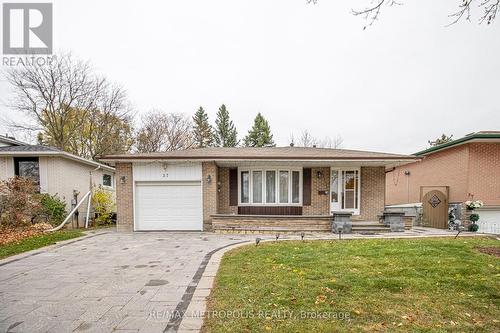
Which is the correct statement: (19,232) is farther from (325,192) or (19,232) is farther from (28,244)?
(325,192)

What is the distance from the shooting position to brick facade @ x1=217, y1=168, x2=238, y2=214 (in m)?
11.6

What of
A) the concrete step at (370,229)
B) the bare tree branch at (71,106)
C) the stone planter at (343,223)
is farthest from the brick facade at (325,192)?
the bare tree branch at (71,106)

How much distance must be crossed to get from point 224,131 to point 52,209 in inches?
1187

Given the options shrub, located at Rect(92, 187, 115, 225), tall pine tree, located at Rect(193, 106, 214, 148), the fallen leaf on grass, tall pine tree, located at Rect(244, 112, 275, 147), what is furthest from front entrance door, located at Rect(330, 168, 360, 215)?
tall pine tree, located at Rect(193, 106, 214, 148)

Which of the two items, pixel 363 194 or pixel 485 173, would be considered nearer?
pixel 485 173

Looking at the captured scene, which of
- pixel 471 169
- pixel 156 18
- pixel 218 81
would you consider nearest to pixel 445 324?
pixel 471 169

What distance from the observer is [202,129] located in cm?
3812

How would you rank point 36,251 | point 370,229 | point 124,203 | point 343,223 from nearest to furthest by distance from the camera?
point 36,251, point 343,223, point 370,229, point 124,203

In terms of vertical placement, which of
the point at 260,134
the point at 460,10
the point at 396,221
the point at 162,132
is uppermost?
the point at 260,134

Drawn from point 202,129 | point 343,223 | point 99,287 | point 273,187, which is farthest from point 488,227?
point 202,129

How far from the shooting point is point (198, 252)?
6762 mm

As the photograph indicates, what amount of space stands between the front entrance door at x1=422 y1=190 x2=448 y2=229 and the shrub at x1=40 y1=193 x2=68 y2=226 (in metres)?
18.2

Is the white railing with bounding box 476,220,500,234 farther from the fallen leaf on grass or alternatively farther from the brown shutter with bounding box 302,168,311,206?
the fallen leaf on grass

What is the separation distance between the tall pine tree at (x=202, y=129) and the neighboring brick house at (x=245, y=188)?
1020 inches
